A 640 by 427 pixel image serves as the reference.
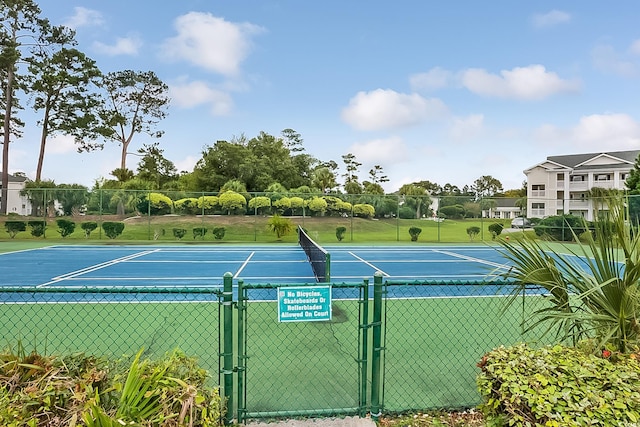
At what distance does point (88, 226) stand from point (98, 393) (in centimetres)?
2221

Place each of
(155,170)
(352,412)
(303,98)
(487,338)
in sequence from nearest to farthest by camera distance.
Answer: (352,412)
(487,338)
(303,98)
(155,170)

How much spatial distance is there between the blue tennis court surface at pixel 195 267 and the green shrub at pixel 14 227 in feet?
17.5

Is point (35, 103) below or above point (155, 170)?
above

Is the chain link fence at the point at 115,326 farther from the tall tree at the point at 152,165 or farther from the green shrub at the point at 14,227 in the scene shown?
the tall tree at the point at 152,165

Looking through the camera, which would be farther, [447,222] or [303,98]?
[303,98]

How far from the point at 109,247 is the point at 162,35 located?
39.0 ft

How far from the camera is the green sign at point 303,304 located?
2977 mm

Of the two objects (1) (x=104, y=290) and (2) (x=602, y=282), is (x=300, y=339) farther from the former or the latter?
(2) (x=602, y=282)

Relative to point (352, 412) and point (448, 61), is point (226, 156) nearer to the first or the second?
point (448, 61)

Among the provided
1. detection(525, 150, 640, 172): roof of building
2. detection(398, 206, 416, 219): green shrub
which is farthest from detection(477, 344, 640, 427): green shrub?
detection(525, 150, 640, 172): roof of building

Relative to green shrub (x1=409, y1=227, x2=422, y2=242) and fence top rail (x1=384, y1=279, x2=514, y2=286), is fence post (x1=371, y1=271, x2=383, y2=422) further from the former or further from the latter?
green shrub (x1=409, y1=227, x2=422, y2=242)

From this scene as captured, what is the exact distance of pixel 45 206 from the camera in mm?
21562

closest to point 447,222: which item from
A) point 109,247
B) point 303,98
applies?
point 303,98

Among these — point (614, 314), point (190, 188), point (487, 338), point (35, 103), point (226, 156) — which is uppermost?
point (35, 103)
